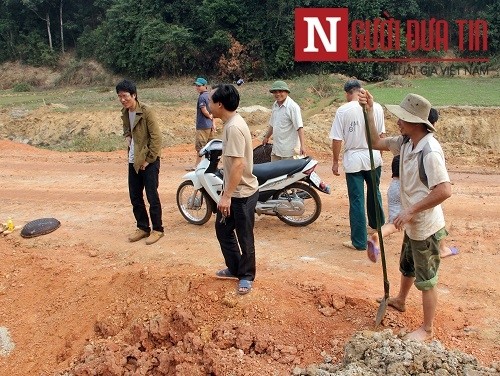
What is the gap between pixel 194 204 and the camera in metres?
7.14

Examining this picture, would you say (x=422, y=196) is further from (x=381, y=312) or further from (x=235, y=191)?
(x=235, y=191)

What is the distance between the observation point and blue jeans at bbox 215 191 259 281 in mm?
4680

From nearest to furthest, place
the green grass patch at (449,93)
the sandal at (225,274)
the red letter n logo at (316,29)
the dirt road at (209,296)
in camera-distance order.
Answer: the dirt road at (209,296) → the sandal at (225,274) → the green grass patch at (449,93) → the red letter n logo at (316,29)

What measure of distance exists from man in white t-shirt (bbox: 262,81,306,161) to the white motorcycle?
41 centimetres

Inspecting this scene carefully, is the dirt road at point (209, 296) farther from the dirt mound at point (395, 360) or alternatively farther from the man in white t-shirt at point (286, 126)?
the man in white t-shirt at point (286, 126)

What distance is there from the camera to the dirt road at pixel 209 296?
4.24 m

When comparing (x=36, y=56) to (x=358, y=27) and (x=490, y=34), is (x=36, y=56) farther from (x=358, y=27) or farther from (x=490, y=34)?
(x=490, y=34)

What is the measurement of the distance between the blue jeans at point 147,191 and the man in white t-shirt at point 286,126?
1784 mm

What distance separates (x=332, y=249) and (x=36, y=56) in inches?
1794

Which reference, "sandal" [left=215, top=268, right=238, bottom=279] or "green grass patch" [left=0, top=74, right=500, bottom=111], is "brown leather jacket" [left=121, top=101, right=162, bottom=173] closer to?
"sandal" [left=215, top=268, right=238, bottom=279]

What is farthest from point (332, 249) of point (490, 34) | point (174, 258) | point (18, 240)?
point (490, 34)

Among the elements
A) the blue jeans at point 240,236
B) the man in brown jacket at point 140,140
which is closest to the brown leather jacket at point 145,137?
the man in brown jacket at point 140,140

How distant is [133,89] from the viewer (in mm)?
5848

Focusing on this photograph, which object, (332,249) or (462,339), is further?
(332,249)
